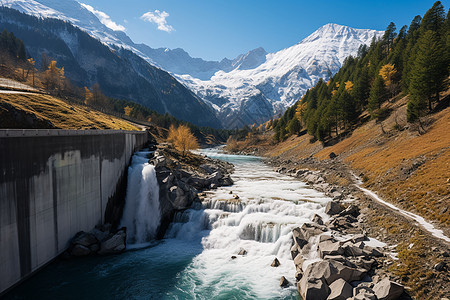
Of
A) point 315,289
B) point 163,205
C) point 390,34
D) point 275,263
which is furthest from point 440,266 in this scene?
point 390,34

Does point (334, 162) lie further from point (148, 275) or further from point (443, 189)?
point (148, 275)

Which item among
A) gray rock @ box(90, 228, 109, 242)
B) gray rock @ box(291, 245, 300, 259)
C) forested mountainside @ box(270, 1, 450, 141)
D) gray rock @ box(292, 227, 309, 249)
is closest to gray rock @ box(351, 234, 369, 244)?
gray rock @ box(292, 227, 309, 249)

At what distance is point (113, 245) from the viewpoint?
2502 cm

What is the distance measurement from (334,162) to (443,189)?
32.2 m

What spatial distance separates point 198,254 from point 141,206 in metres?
11.4

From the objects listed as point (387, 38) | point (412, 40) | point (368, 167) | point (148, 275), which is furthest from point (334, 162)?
point (387, 38)

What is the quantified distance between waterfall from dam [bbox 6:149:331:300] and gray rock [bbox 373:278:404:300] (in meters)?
5.75

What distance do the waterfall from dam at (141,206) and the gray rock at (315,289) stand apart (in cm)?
2000

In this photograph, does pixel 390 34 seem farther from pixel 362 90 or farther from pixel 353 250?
pixel 353 250

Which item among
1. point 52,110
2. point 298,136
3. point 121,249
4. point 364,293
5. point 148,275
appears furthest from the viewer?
point 298,136

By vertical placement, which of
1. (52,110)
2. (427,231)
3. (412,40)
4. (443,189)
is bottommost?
(427,231)

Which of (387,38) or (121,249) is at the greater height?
(387,38)

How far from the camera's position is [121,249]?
2539 centimetres

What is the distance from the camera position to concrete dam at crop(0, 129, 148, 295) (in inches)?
679
